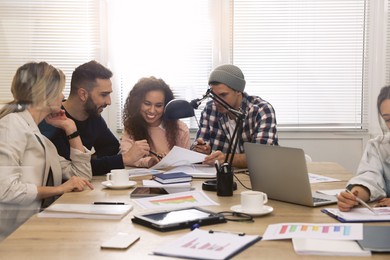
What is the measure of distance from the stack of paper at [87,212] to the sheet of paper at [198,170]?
67 cm

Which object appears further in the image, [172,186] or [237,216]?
[172,186]

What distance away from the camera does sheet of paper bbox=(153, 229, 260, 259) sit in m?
1.18

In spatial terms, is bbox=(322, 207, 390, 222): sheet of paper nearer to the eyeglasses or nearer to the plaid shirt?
the eyeglasses

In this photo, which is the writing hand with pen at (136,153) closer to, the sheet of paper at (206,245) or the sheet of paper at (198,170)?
the sheet of paper at (198,170)

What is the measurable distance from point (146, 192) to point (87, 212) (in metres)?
0.39

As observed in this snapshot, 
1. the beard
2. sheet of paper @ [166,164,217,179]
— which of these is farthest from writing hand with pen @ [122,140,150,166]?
the beard

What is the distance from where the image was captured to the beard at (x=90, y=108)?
113 inches

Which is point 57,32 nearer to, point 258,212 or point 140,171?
point 140,171

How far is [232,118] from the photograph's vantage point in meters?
3.01

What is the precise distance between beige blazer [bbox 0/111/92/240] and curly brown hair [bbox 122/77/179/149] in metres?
0.67

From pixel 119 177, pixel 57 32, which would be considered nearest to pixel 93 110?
pixel 119 177

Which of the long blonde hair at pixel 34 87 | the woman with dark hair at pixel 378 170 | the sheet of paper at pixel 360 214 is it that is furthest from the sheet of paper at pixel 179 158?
the sheet of paper at pixel 360 214

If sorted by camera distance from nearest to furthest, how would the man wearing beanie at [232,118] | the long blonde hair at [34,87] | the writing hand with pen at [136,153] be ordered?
the long blonde hair at [34,87], the writing hand with pen at [136,153], the man wearing beanie at [232,118]

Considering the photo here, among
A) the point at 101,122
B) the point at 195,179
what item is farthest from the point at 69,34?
the point at 195,179
